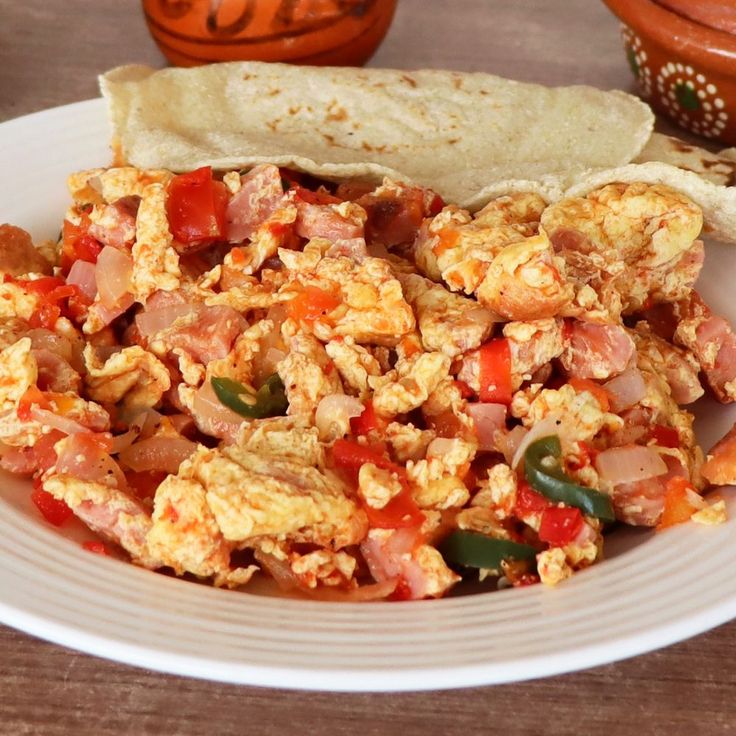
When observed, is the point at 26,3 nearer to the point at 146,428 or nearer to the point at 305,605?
the point at 146,428

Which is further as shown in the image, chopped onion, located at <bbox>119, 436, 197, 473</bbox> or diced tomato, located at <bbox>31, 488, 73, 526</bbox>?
chopped onion, located at <bbox>119, 436, 197, 473</bbox>

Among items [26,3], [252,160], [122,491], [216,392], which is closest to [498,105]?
[252,160]

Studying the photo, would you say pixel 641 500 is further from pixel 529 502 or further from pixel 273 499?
pixel 273 499

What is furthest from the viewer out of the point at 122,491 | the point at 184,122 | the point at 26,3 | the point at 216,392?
the point at 26,3

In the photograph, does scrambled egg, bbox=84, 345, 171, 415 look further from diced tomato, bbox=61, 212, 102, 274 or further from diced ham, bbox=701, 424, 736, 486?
diced ham, bbox=701, 424, 736, 486

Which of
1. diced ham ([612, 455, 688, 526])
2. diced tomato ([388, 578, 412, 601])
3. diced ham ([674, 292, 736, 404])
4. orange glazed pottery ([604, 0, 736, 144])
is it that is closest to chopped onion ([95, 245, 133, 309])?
diced tomato ([388, 578, 412, 601])
